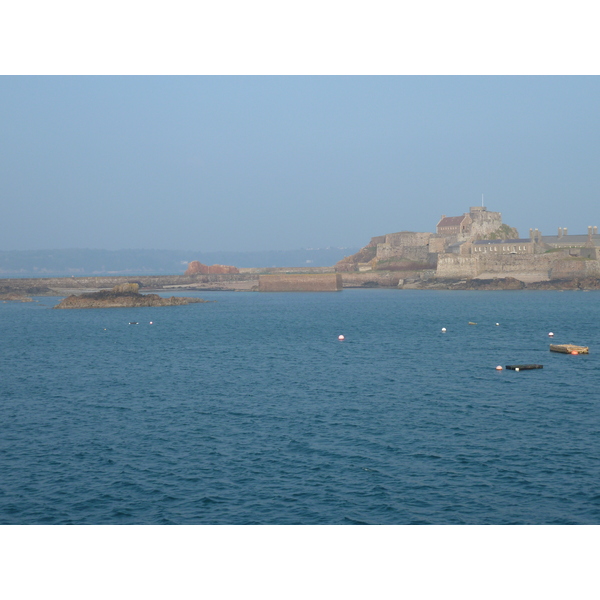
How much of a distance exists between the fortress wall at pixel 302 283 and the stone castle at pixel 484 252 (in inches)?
462

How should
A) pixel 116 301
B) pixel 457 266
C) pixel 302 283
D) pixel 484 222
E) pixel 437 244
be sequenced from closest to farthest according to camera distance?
pixel 116 301
pixel 457 266
pixel 484 222
pixel 437 244
pixel 302 283

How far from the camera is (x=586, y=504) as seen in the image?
12492 mm

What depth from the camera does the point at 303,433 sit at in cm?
1788

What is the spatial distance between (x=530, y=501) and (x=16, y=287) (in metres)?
103

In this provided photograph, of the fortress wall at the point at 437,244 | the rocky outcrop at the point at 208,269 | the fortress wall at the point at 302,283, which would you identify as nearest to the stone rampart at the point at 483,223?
the fortress wall at the point at 437,244

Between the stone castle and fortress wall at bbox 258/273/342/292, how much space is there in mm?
11725

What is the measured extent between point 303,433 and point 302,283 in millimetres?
88162

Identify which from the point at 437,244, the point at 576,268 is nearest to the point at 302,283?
the point at 437,244

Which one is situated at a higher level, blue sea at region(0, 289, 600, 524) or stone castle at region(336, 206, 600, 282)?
stone castle at region(336, 206, 600, 282)

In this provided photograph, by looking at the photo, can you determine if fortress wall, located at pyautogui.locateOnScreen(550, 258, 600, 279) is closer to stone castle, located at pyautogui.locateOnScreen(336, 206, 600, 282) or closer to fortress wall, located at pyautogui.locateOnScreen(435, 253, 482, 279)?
stone castle, located at pyautogui.locateOnScreen(336, 206, 600, 282)

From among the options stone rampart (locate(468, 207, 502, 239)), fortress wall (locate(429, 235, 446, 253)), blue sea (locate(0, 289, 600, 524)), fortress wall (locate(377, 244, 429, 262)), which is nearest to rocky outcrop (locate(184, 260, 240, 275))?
fortress wall (locate(377, 244, 429, 262))

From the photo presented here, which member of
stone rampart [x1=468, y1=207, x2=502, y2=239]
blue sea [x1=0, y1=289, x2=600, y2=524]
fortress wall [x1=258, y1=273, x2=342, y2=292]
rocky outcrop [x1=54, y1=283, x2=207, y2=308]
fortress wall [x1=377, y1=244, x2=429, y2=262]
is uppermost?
stone rampart [x1=468, y1=207, x2=502, y2=239]

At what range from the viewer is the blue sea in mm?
12758

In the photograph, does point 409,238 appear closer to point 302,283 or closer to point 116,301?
point 302,283
